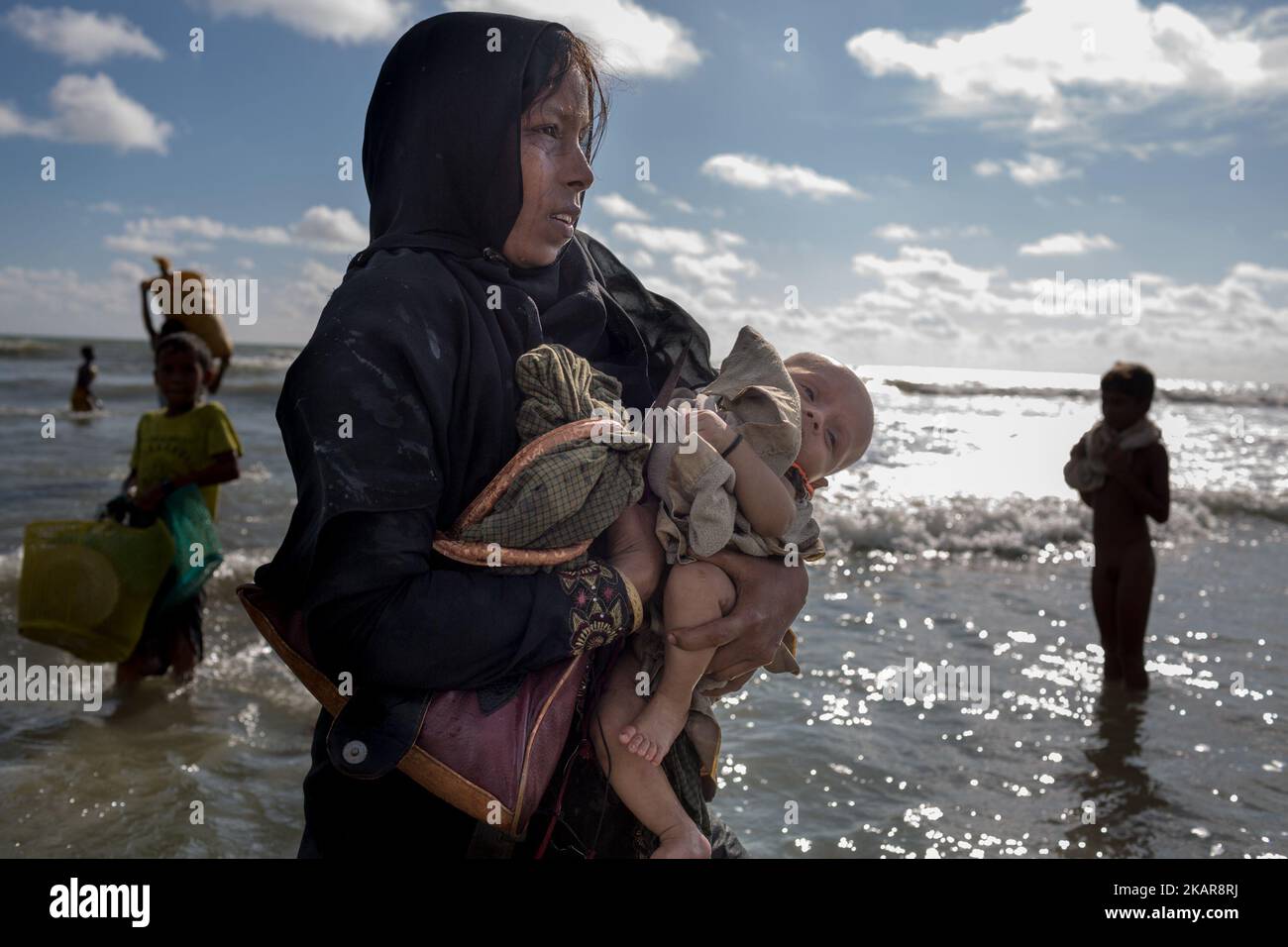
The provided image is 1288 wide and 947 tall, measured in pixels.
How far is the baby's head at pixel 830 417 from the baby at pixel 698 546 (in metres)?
0.17

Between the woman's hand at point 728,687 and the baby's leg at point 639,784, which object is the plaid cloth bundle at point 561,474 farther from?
the woman's hand at point 728,687

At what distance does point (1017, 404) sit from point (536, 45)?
48.1 metres

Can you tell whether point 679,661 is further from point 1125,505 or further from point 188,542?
point 1125,505

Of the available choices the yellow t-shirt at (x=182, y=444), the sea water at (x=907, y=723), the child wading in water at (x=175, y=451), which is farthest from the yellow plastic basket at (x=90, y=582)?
the sea water at (x=907, y=723)

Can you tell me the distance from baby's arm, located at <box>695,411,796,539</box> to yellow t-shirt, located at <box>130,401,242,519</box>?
187 inches

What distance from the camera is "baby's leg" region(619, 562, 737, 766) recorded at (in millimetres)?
1794

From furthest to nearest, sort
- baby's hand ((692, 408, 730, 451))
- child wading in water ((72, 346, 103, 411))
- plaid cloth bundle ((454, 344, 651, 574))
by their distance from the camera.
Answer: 1. child wading in water ((72, 346, 103, 411))
2. baby's hand ((692, 408, 730, 451))
3. plaid cloth bundle ((454, 344, 651, 574))

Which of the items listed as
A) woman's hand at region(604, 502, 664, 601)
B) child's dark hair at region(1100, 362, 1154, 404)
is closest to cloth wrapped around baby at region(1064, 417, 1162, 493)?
child's dark hair at region(1100, 362, 1154, 404)

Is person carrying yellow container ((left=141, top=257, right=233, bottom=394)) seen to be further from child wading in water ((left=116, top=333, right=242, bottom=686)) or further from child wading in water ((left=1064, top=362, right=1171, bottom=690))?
child wading in water ((left=1064, top=362, right=1171, bottom=690))

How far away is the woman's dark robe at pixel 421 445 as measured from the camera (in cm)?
151

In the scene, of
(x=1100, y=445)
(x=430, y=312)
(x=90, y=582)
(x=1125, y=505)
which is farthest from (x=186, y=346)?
(x=1125, y=505)

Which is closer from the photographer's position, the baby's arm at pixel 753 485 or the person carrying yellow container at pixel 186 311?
the baby's arm at pixel 753 485

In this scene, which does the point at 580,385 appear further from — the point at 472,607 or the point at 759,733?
the point at 759,733
